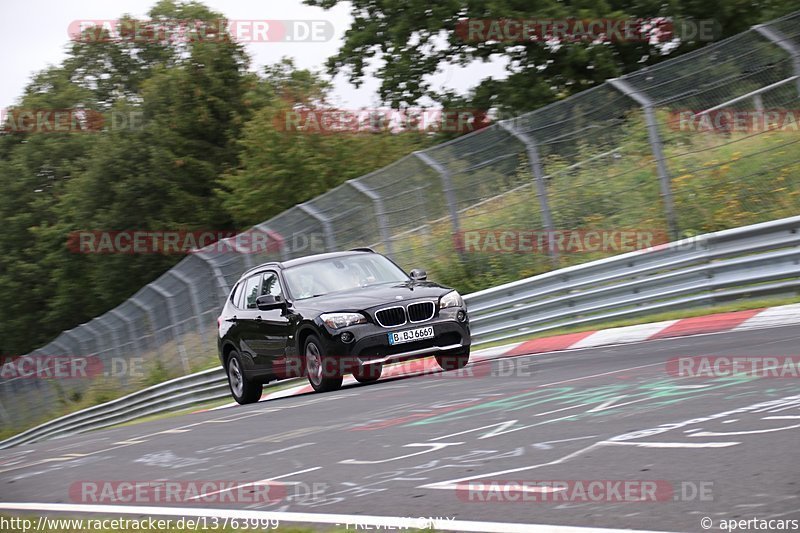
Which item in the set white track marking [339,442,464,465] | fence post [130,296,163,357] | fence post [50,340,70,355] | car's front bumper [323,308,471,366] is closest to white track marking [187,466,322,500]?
white track marking [339,442,464,465]

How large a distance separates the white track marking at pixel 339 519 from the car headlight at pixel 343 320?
17.9ft

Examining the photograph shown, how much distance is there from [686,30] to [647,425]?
2719 cm

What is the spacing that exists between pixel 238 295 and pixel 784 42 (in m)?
7.64

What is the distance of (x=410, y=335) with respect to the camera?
1282 cm

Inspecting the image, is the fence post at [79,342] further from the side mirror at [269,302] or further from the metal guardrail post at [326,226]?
the side mirror at [269,302]

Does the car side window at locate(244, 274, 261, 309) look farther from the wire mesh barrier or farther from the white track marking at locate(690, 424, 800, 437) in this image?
the white track marking at locate(690, 424, 800, 437)

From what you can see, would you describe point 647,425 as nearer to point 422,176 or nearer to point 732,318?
point 732,318

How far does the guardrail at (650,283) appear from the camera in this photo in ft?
42.4

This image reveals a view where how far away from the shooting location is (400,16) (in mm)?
35156

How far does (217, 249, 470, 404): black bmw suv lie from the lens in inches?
503

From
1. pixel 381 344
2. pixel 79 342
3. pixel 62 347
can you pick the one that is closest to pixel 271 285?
pixel 381 344

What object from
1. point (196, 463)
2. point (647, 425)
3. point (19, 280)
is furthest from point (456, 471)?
point (19, 280)

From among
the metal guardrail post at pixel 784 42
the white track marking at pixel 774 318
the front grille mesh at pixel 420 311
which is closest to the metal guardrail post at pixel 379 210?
the front grille mesh at pixel 420 311

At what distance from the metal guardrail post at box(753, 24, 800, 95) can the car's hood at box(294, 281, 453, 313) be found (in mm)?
4851
